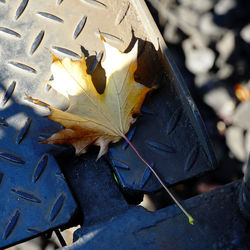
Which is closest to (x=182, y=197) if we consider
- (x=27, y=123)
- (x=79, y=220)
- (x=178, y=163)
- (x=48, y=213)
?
(x=178, y=163)

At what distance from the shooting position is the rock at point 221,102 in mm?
1766

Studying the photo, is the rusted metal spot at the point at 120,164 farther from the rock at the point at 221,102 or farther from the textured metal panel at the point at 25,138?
the rock at the point at 221,102

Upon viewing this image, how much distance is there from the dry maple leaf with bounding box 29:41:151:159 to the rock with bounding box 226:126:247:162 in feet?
1.85

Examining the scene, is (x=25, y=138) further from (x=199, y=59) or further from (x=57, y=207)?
(x=199, y=59)

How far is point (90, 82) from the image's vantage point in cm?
139

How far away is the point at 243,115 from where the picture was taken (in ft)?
5.67

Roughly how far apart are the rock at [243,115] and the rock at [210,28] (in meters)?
0.37

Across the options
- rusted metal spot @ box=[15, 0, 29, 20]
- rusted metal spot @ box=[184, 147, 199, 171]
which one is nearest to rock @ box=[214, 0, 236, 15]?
rusted metal spot @ box=[184, 147, 199, 171]

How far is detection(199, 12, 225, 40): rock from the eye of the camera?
1.83 m

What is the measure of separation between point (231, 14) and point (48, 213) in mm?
1237

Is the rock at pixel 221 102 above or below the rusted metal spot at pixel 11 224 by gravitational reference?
below

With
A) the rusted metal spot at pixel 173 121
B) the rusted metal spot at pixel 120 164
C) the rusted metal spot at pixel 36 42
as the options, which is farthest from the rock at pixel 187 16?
the rusted metal spot at pixel 120 164

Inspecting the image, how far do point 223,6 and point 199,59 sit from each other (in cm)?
27

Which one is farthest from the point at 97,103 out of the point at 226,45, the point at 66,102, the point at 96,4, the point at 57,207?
the point at 226,45
